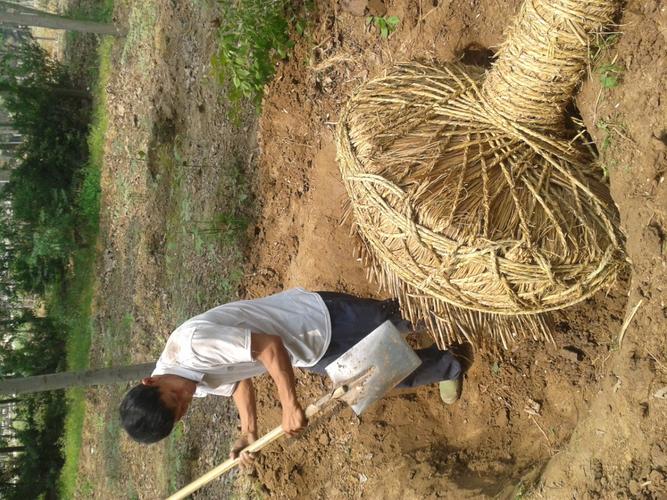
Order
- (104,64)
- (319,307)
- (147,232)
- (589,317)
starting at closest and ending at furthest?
1. (589,317)
2. (319,307)
3. (147,232)
4. (104,64)

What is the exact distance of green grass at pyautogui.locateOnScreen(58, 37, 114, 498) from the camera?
26.3ft

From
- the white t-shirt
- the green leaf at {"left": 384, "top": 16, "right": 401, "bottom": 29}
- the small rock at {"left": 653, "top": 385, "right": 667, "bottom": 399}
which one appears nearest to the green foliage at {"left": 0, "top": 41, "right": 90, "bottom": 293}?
the green leaf at {"left": 384, "top": 16, "right": 401, "bottom": 29}

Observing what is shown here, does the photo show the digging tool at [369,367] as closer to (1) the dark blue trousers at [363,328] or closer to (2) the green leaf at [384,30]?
(1) the dark blue trousers at [363,328]

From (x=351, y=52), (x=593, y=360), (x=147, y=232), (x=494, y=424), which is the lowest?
(x=147, y=232)

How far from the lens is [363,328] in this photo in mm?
2836

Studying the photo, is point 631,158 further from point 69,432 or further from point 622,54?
point 69,432

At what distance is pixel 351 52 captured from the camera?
12.5 ft

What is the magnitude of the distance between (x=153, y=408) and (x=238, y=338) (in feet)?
1.42

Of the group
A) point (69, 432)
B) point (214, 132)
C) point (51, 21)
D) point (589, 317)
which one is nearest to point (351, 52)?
point (214, 132)

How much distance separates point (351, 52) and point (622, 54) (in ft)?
7.78

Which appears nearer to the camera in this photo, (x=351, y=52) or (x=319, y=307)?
(x=319, y=307)

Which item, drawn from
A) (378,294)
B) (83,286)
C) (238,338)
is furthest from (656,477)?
(83,286)

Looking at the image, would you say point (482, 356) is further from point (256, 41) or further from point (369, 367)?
point (256, 41)

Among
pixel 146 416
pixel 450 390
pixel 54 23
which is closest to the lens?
pixel 146 416
